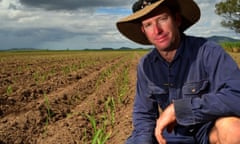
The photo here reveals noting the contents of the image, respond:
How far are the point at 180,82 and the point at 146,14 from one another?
58 centimetres

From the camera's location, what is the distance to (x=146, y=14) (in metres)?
3.13

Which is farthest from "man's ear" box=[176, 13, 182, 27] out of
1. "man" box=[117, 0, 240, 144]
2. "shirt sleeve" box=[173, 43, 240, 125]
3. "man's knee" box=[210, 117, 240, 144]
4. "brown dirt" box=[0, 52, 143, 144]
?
"brown dirt" box=[0, 52, 143, 144]

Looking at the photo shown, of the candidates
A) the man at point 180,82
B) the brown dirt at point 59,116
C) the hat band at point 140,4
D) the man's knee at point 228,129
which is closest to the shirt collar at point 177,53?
the man at point 180,82

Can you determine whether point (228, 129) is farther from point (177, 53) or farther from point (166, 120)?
point (177, 53)

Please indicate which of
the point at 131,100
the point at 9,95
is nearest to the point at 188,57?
the point at 131,100

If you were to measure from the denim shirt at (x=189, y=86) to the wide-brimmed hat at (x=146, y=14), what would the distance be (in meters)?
0.18

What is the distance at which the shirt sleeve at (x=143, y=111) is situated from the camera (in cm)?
342

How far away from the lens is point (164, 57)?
3289mm

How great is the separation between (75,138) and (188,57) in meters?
2.53

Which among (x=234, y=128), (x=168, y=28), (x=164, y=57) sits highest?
(x=168, y=28)

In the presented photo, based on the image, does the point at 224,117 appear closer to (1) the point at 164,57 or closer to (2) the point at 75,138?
(1) the point at 164,57

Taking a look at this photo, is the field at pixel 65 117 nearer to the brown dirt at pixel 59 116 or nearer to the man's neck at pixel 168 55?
the brown dirt at pixel 59 116

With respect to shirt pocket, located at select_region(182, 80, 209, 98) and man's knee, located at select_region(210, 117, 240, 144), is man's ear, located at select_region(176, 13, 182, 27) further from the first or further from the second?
man's knee, located at select_region(210, 117, 240, 144)

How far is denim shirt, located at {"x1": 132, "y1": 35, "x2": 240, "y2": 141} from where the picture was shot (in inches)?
115
